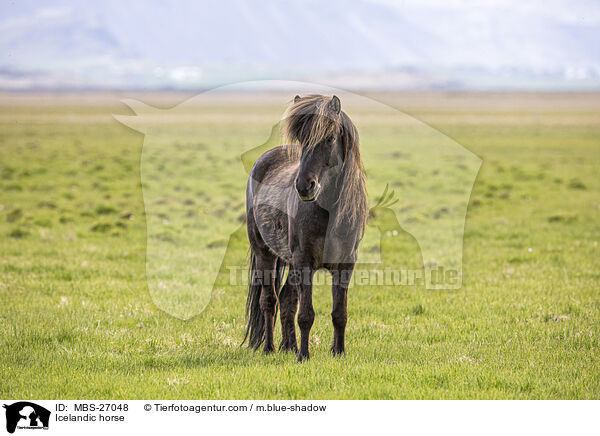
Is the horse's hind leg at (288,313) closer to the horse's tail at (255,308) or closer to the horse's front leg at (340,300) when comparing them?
the horse's tail at (255,308)

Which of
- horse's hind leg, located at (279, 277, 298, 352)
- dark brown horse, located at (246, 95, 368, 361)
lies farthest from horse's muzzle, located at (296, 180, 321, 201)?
horse's hind leg, located at (279, 277, 298, 352)

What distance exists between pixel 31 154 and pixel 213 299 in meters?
27.5

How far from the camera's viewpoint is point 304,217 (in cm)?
570

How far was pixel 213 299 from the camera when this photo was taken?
8.74m

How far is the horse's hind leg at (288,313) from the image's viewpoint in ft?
21.6

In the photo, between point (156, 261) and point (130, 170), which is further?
point (130, 170)

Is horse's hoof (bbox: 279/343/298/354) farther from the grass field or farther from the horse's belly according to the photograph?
the horse's belly

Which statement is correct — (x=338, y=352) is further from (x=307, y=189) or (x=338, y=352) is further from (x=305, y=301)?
(x=307, y=189)

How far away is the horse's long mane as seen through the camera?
17.2ft

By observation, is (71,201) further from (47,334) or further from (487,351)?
(487,351)
